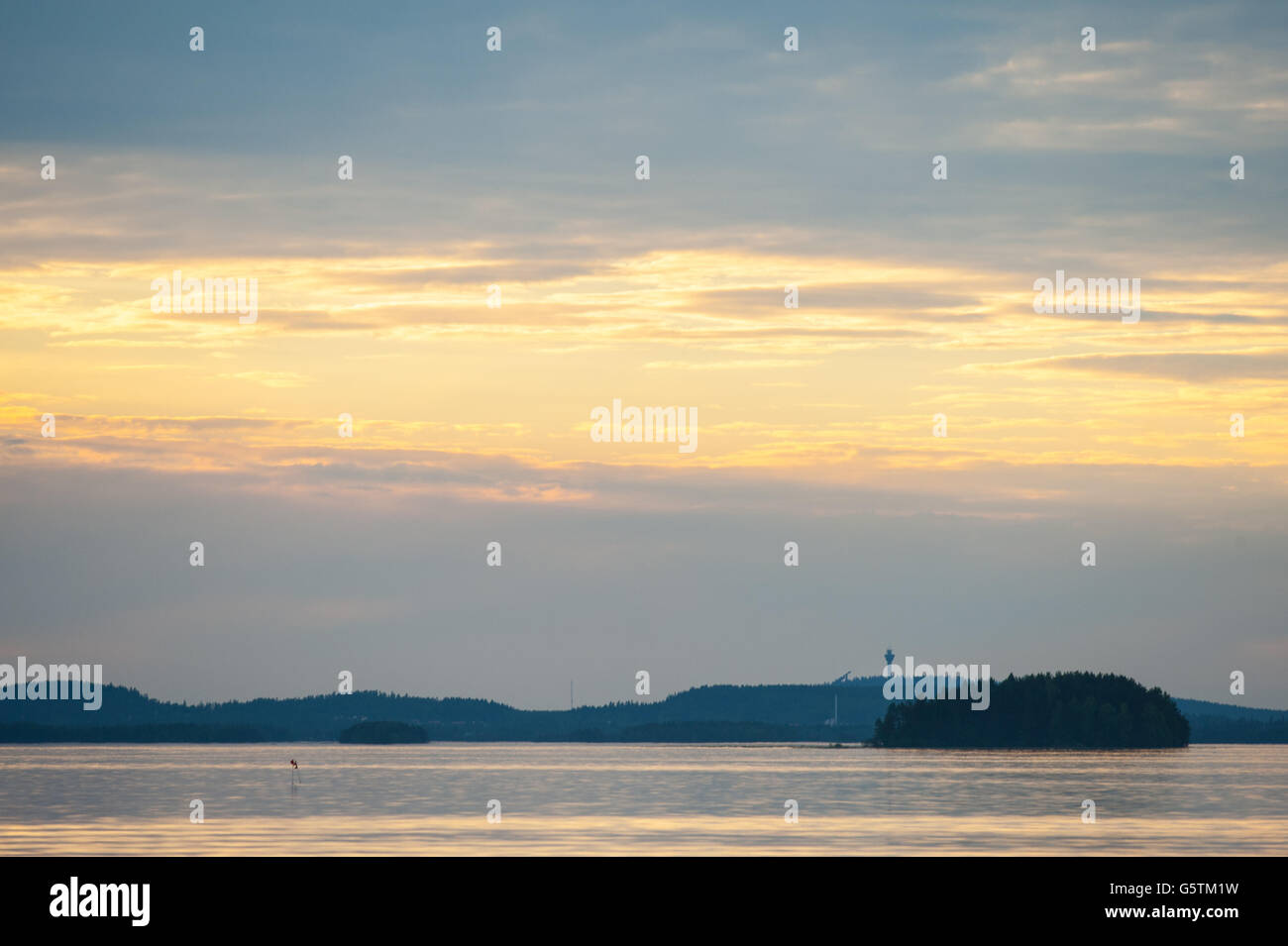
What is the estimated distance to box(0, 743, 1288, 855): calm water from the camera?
60.5 meters

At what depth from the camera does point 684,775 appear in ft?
458

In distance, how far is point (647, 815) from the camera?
77.5 metres

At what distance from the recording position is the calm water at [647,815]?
60.5m

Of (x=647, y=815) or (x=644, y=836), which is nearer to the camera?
(x=644, y=836)
